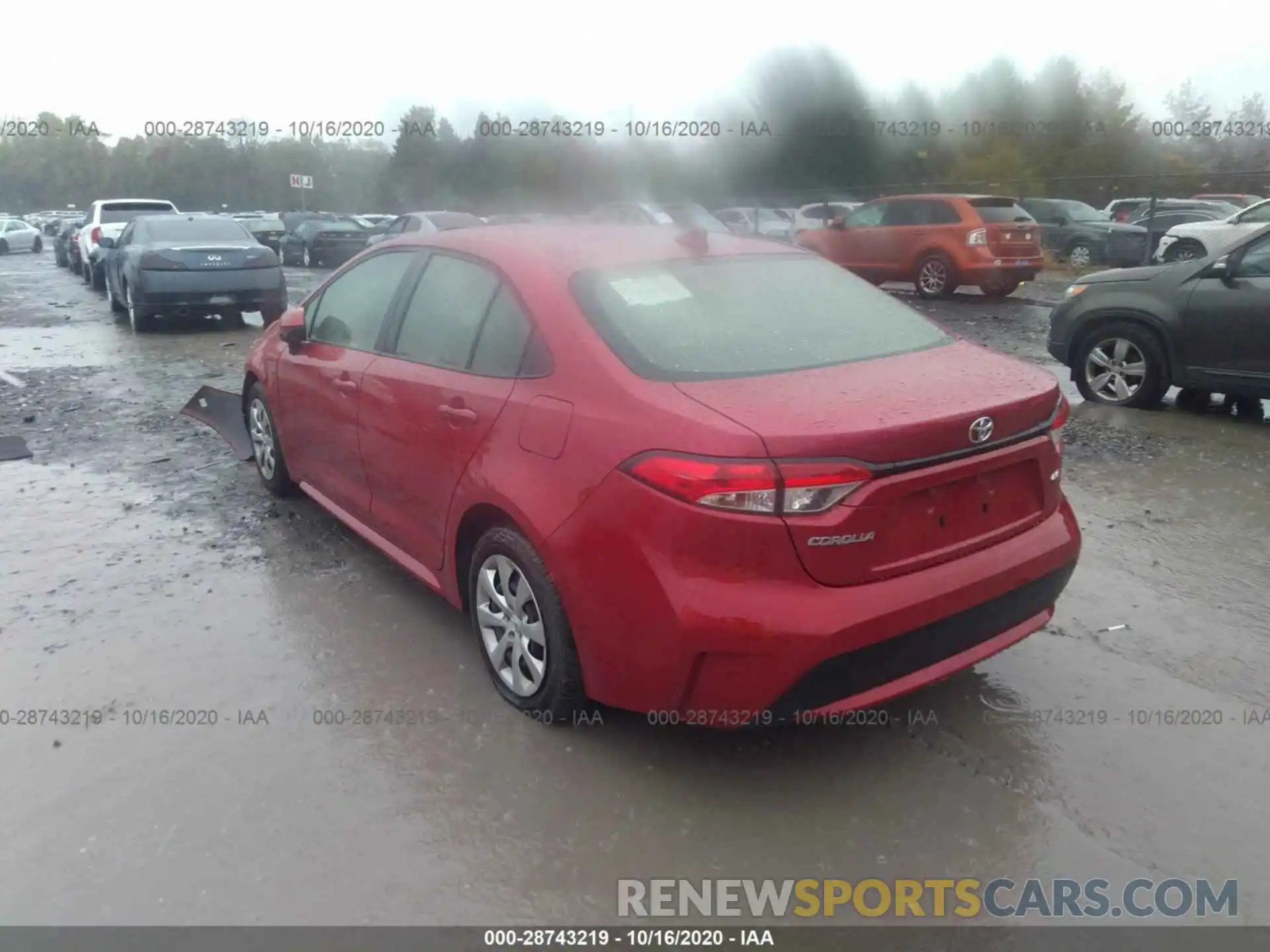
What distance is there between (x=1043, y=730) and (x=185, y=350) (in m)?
10.7

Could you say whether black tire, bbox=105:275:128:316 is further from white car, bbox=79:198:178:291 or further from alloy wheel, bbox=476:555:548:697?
alloy wheel, bbox=476:555:548:697

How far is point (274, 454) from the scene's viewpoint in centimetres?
566

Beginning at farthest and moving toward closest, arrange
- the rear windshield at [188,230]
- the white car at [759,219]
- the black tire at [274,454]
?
1. the white car at [759,219]
2. the rear windshield at [188,230]
3. the black tire at [274,454]

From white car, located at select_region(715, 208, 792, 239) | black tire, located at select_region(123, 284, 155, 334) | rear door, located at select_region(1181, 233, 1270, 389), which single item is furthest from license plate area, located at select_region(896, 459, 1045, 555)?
white car, located at select_region(715, 208, 792, 239)

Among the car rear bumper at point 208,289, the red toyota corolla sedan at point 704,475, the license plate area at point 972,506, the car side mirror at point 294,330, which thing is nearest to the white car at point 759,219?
the car rear bumper at point 208,289

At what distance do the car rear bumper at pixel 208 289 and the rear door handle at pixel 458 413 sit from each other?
10266 millimetres

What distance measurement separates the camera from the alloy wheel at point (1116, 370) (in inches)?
314

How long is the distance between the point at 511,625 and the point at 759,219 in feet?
78.3

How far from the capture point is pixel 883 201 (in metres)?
17.0

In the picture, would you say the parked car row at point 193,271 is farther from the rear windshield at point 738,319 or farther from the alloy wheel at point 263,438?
the rear windshield at point 738,319

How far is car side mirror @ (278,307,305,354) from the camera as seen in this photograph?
501 cm

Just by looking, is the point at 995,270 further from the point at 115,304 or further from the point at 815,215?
the point at 115,304

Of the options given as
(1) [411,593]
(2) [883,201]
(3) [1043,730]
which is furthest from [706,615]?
(2) [883,201]

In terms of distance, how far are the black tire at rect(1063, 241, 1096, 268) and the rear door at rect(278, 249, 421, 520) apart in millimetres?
19455
